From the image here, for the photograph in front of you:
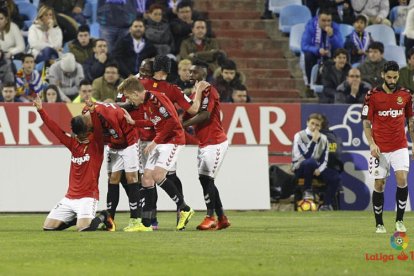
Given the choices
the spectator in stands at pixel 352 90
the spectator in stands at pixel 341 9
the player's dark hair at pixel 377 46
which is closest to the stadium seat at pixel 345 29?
the spectator in stands at pixel 341 9

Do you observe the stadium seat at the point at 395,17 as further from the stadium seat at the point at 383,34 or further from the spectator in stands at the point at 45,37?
the spectator in stands at the point at 45,37

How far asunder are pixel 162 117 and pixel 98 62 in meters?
8.47

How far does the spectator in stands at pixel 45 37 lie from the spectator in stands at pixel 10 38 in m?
0.25

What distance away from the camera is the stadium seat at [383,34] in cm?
2753

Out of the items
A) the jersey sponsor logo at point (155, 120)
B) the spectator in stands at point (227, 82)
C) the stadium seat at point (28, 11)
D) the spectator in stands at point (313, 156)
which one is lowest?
the spectator in stands at point (313, 156)

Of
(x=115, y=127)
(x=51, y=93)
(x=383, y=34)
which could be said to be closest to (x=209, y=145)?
(x=115, y=127)

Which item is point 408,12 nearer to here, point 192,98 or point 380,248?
point 192,98

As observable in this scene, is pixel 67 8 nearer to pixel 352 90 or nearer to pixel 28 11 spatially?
pixel 28 11

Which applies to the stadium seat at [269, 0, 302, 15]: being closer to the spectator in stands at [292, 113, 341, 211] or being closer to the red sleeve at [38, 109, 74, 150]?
the spectator in stands at [292, 113, 341, 211]

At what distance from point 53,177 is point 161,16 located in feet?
17.1

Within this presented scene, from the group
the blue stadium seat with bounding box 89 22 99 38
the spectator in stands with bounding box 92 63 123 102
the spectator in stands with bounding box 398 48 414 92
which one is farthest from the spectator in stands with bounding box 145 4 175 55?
the spectator in stands with bounding box 398 48 414 92

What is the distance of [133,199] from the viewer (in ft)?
51.9

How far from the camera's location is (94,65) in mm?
23844

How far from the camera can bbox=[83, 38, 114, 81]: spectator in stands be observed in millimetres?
23703
